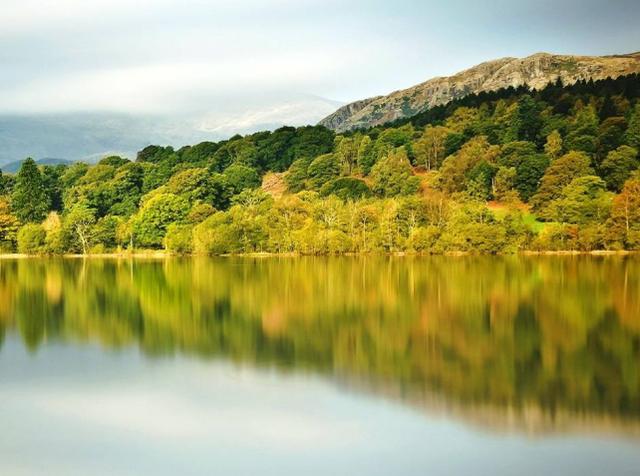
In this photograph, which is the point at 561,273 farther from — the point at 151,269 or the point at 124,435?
the point at 124,435

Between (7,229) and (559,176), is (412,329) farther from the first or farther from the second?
(7,229)

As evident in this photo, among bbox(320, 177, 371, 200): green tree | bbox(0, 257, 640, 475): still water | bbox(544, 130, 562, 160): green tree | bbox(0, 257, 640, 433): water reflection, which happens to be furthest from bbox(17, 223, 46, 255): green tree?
bbox(544, 130, 562, 160): green tree

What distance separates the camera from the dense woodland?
288ft

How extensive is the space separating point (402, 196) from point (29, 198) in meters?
56.5

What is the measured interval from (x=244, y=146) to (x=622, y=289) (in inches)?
4714

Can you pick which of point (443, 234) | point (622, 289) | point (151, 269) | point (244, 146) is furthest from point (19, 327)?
point (244, 146)

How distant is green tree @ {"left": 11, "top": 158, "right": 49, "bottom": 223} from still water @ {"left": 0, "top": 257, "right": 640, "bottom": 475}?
7836 centimetres

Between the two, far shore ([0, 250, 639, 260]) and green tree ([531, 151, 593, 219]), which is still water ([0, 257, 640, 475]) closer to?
far shore ([0, 250, 639, 260])

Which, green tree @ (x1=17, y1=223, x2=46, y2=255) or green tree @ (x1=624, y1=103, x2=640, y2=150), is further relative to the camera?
green tree @ (x1=624, y1=103, x2=640, y2=150)

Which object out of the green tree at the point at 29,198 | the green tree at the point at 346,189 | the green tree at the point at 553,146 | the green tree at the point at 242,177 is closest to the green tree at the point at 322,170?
the green tree at the point at 346,189

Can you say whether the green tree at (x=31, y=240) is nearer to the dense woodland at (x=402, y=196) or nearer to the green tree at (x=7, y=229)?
the dense woodland at (x=402, y=196)

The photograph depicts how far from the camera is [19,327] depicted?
30.2 metres

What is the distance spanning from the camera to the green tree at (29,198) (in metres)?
112

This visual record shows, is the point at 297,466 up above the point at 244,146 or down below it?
below
